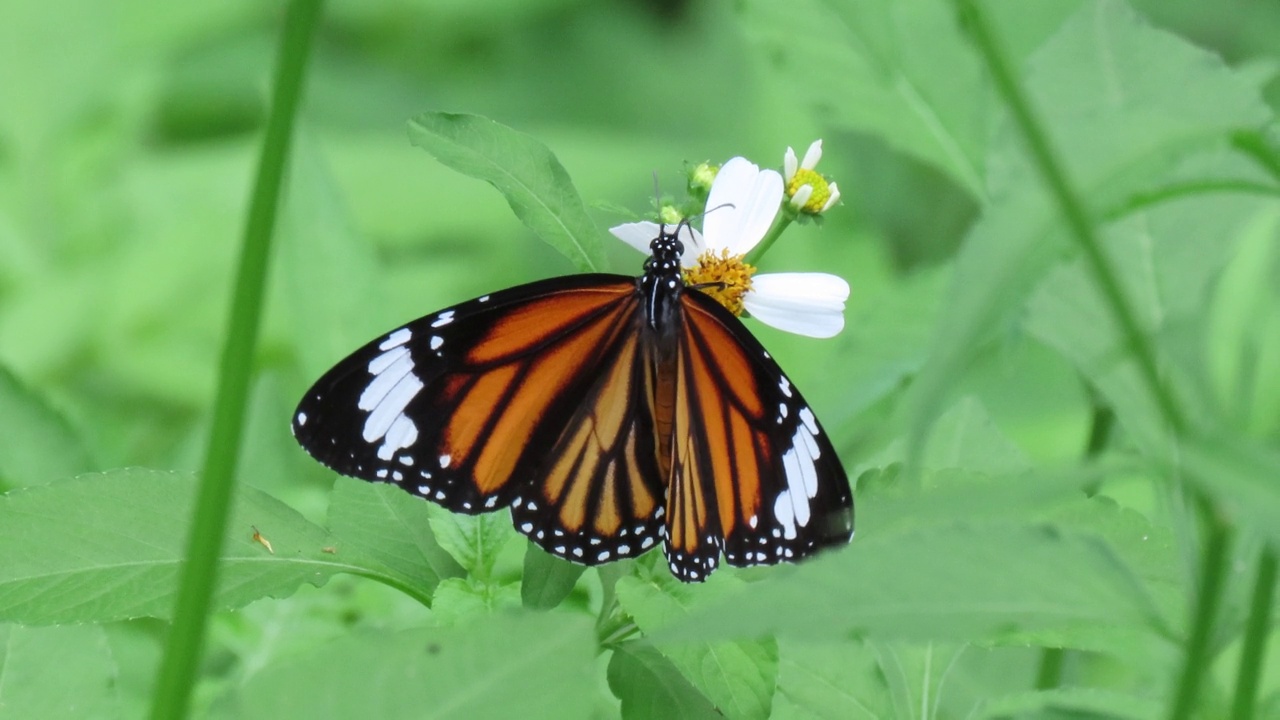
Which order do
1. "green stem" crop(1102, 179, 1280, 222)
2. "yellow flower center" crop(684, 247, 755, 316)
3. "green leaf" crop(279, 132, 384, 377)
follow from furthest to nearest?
"green leaf" crop(279, 132, 384, 377) → "yellow flower center" crop(684, 247, 755, 316) → "green stem" crop(1102, 179, 1280, 222)

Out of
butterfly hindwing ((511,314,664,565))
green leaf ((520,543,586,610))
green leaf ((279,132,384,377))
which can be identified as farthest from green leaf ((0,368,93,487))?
green leaf ((520,543,586,610))

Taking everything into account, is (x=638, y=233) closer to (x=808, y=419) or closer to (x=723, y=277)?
(x=723, y=277)

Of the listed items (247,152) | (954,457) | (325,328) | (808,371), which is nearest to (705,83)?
(247,152)

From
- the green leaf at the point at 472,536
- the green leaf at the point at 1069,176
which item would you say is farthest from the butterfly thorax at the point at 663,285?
the green leaf at the point at 1069,176

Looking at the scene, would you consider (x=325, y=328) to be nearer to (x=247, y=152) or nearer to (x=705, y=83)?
(x=247, y=152)

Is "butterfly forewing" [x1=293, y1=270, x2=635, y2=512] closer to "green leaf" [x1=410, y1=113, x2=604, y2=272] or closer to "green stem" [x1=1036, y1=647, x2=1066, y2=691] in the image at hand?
"green leaf" [x1=410, y1=113, x2=604, y2=272]

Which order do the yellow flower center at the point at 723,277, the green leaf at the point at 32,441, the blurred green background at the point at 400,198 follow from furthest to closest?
the blurred green background at the point at 400,198 → the green leaf at the point at 32,441 → the yellow flower center at the point at 723,277

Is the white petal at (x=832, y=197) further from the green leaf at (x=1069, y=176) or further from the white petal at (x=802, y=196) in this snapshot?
the green leaf at (x=1069, y=176)
